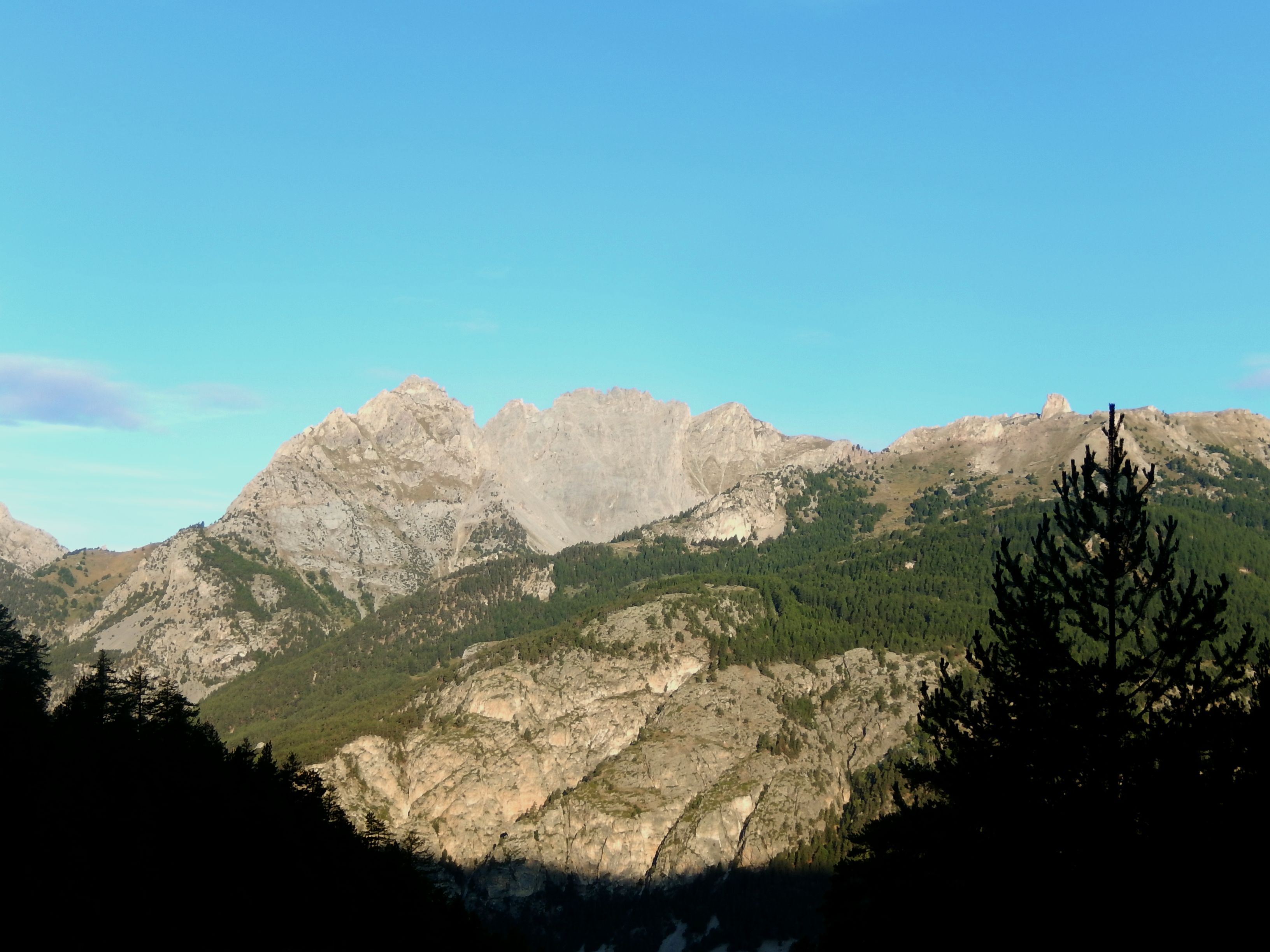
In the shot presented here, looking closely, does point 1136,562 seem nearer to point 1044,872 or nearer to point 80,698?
point 1044,872

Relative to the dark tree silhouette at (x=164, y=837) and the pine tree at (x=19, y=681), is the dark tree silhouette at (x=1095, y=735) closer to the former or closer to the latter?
the dark tree silhouette at (x=164, y=837)

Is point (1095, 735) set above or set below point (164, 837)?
above

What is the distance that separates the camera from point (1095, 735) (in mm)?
34438

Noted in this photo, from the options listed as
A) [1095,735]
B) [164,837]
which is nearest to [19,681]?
[164,837]

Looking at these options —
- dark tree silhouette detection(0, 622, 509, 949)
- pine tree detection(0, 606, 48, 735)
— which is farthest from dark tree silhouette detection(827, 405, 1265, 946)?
pine tree detection(0, 606, 48, 735)

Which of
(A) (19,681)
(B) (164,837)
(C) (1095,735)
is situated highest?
(A) (19,681)

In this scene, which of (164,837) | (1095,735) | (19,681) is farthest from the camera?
(19,681)

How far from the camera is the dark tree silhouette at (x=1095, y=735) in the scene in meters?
31.1

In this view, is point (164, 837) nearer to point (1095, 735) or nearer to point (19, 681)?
point (19, 681)

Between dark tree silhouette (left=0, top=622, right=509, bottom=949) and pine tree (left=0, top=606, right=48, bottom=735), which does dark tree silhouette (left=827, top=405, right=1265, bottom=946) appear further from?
pine tree (left=0, top=606, right=48, bottom=735)

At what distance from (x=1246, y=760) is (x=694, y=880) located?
544 feet

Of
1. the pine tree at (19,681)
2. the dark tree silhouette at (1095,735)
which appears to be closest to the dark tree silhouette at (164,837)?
the pine tree at (19,681)

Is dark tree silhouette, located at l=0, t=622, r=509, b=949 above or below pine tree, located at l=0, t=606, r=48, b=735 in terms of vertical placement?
below

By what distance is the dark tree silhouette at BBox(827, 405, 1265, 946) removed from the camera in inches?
1226
